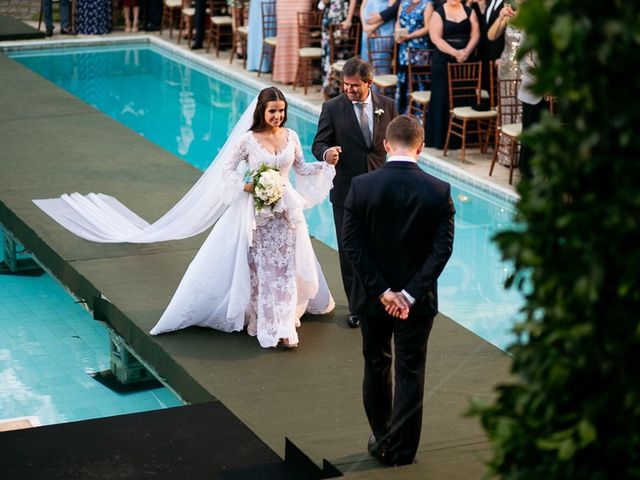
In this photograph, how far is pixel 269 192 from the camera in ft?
22.2

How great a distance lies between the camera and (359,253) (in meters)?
5.06

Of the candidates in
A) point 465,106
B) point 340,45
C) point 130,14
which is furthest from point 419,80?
point 130,14

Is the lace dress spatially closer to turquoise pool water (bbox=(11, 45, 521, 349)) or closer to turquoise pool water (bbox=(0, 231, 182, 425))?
turquoise pool water (bbox=(0, 231, 182, 425))

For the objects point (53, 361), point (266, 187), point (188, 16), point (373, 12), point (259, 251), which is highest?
point (373, 12)

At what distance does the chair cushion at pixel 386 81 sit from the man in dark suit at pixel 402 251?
8170 mm

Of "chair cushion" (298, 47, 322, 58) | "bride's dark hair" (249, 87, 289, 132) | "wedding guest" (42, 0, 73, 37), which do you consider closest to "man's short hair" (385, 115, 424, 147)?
"bride's dark hair" (249, 87, 289, 132)

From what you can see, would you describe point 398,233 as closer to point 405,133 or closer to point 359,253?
point 359,253

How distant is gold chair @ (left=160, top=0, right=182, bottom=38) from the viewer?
1905cm

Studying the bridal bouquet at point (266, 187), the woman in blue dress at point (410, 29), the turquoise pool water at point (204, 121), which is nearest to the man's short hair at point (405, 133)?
the bridal bouquet at point (266, 187)

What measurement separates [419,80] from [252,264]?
246 inches

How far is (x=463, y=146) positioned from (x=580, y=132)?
934 centimetres

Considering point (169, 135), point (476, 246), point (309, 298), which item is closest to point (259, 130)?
point (309, 298)

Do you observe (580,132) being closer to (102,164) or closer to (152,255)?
(152,255)

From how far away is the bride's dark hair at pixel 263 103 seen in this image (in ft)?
22.1
